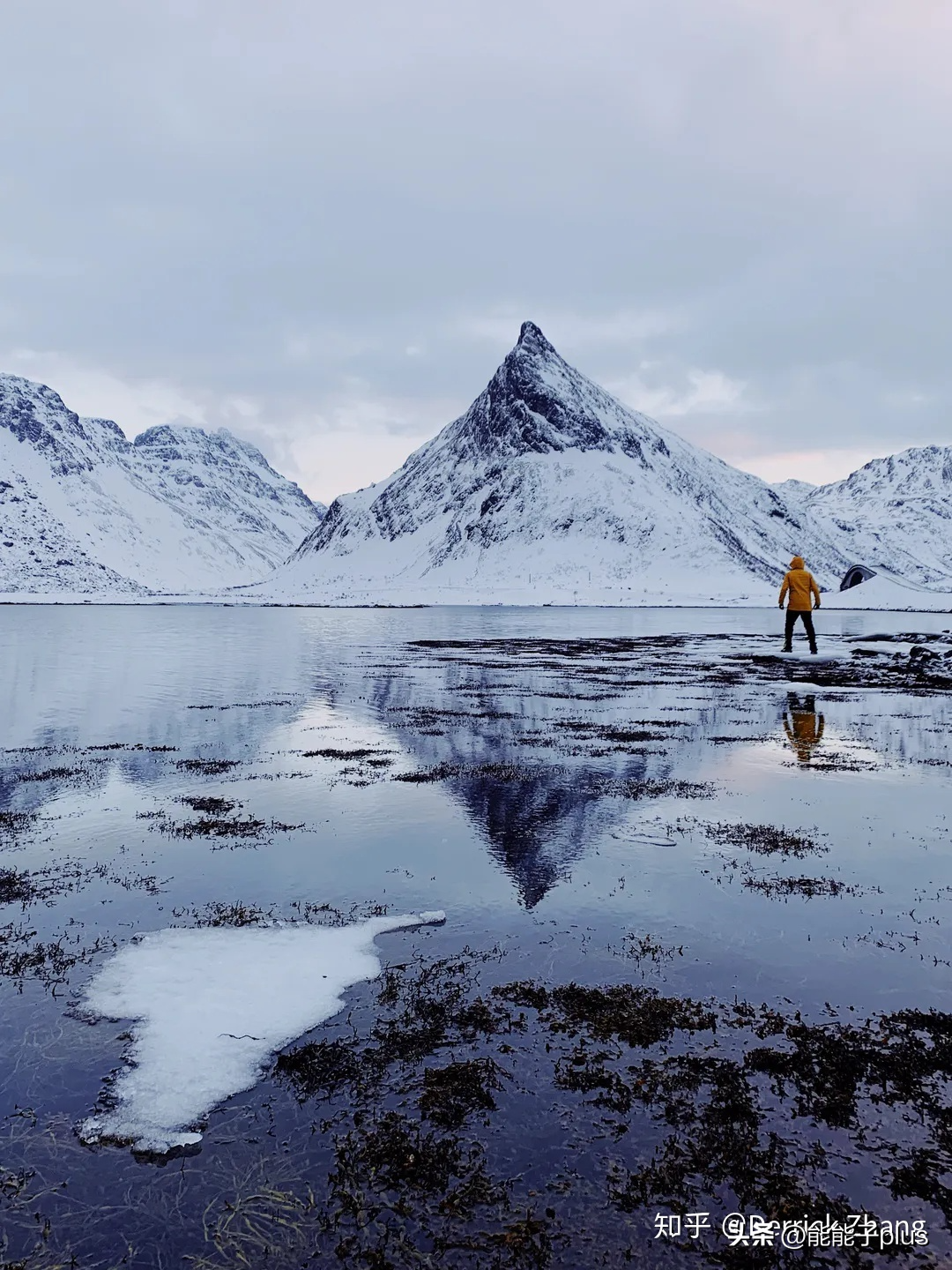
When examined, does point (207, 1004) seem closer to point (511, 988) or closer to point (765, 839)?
point (511, 988)

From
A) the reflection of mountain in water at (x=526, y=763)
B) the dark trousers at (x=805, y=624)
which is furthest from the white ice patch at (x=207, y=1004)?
the dark trousers at (x=805, y=624)

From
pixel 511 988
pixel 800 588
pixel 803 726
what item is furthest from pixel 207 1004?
pixel 800 588

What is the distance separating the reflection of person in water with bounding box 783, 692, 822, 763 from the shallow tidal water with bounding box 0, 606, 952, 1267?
0.59 ft

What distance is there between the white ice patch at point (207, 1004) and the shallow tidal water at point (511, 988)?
0.20m

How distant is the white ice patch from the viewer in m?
5.15

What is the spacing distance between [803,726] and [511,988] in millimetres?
14526

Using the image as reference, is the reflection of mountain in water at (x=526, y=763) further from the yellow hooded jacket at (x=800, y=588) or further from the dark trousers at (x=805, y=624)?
the dark trousers at (x=805, y=624)

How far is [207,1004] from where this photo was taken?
651 centimetres

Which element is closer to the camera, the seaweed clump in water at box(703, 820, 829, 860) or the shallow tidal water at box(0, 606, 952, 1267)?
the shallow tidal water at box(0, 606, 952, 1267)

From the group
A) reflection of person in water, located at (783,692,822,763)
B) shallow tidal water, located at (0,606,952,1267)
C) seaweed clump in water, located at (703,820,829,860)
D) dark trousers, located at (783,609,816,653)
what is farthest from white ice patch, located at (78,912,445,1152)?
dark trousers, located at (783,609,816,653)

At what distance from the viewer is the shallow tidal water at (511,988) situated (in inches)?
164

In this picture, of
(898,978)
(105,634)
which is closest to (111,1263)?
(898,978)

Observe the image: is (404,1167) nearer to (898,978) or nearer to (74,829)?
(898,978)

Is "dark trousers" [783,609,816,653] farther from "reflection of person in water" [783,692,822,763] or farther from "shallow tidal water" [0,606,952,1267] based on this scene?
"shallow tidal water" [0,606,952,1267]
